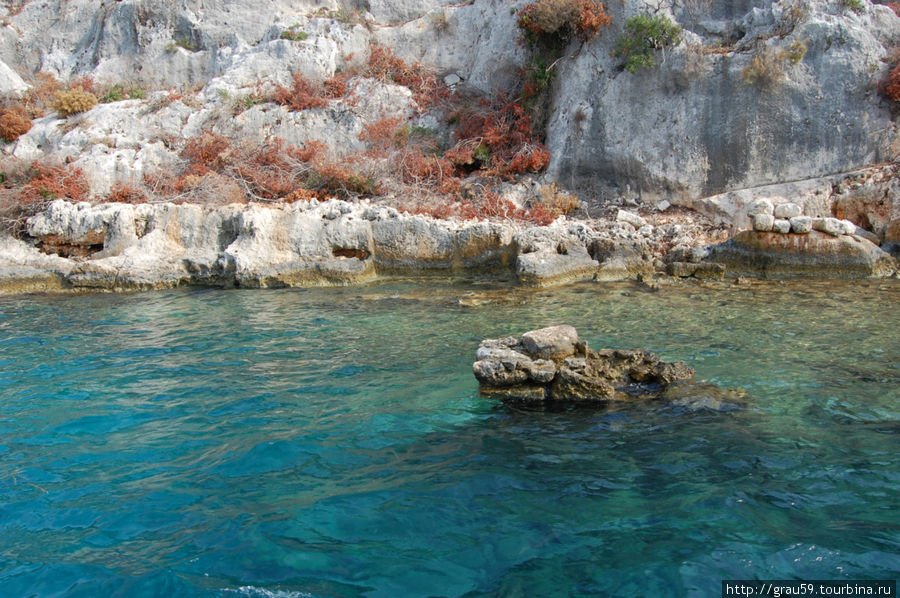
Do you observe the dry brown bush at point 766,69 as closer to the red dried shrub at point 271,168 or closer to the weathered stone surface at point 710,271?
the weathered stone surface at point 710,271

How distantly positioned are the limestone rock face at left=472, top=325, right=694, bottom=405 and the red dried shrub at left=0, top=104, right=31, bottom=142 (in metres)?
20.6

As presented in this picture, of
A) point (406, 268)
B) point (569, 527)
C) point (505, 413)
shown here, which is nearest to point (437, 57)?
point (406, 268)

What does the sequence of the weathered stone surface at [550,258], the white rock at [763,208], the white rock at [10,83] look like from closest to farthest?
the weathered stone surface at [550,258] < the white rock at [763,208] < the white rock at [10,83]

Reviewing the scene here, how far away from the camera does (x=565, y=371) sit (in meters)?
5.43

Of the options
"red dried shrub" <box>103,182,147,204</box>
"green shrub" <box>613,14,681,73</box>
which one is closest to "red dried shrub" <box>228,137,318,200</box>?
"red dried shrub" <box>103,182,147,204</box>

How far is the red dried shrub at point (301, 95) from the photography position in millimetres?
18844

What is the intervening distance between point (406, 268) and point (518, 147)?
648 centimetres

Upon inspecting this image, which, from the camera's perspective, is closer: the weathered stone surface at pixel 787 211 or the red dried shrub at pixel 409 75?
the weathered stone surface at pixel 787 211

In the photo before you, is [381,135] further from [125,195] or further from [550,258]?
[550,258]

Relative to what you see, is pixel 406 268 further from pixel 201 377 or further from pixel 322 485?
pixel 322 485

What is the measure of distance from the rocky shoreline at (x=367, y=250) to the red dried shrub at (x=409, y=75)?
307 inches

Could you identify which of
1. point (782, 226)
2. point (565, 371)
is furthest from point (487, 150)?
point (565, 371)

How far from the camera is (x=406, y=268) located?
13.1 meters

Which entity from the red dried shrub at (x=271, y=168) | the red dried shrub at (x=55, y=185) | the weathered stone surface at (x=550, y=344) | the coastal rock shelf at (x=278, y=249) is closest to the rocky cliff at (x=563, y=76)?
the red dried shrub at (x=55, y=185)
